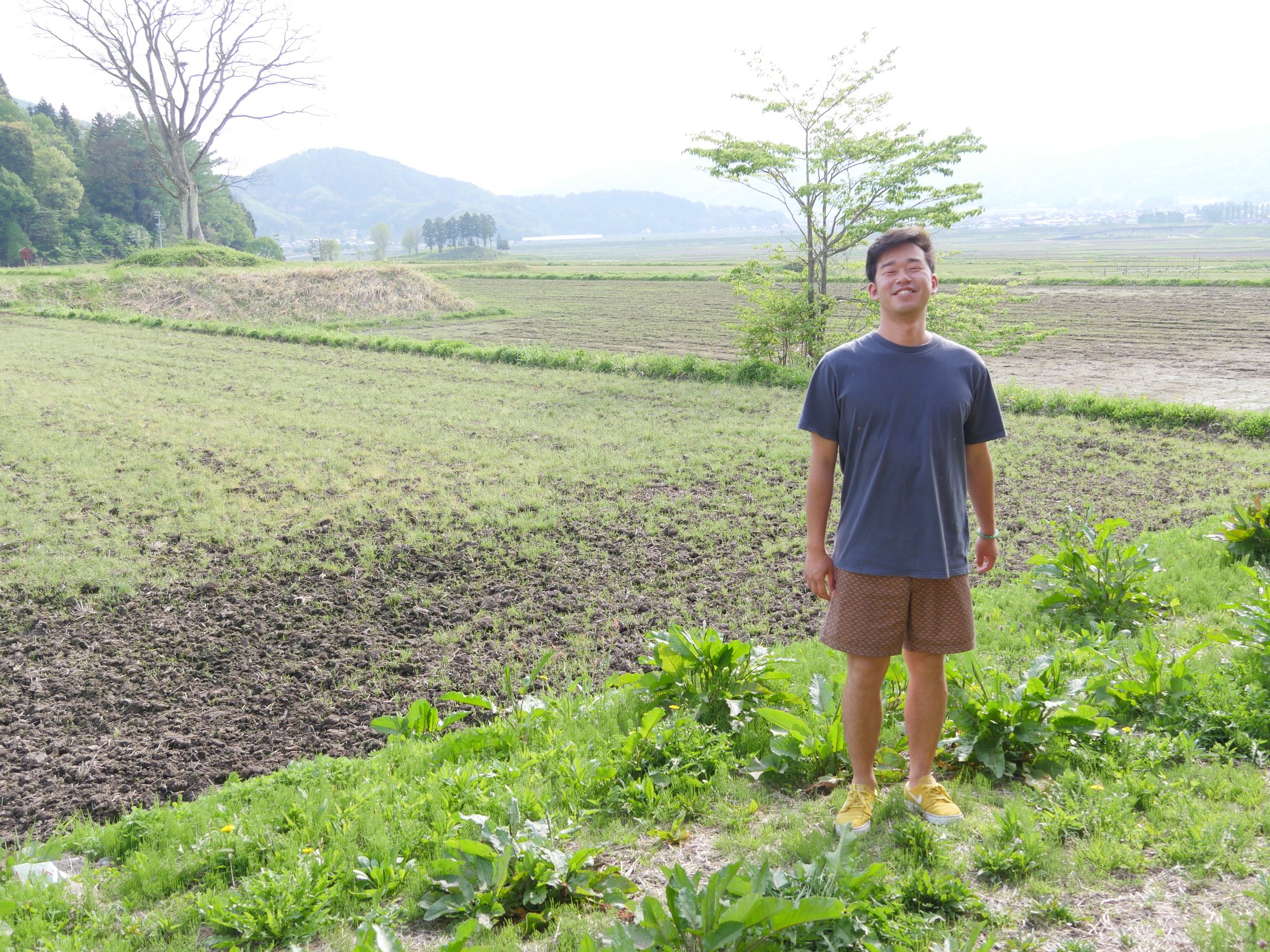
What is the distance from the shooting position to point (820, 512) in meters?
2.91

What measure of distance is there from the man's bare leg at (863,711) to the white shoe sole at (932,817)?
0.55 ft

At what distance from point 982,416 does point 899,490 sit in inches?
17.4

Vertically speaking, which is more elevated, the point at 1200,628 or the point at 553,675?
the point at 1200,628

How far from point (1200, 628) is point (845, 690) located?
10.1 feet

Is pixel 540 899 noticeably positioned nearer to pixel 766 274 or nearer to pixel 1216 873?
pixel 1216 873

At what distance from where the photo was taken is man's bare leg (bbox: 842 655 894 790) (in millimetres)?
2889

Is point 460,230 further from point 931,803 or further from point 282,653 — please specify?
point 931,803

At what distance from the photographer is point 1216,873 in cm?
260

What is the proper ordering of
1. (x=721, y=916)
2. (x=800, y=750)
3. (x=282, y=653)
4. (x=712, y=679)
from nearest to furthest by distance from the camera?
1. (x=721, y=916)
2. (x=800, y=750)
3. (x=712, y=679)
4. (x=282, y=653)

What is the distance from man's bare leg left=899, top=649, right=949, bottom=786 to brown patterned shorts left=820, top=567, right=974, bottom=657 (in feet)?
0.34

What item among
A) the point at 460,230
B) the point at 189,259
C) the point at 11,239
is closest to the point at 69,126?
the point at 11,239

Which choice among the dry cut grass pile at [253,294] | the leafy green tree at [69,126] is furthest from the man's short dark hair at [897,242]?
the leafy green tree at [69,126]

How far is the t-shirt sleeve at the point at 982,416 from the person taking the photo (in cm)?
282

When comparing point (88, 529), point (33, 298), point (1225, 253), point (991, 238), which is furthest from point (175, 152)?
point (991, 238)
